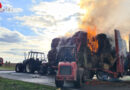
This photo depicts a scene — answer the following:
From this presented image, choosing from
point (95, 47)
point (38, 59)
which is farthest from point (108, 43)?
point (38, 59)

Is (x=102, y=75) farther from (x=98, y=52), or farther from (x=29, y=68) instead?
(x=29, y=68)

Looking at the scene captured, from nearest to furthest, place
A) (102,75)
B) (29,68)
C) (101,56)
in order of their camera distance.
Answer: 1. (101,56)
2. (102,75)
3. (29,68)

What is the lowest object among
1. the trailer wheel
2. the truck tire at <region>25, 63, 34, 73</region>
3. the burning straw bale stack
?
the trailer wheel

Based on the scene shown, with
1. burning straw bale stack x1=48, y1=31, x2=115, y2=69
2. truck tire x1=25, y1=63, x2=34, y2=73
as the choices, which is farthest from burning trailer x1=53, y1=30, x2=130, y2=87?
truck tire x1=25, y1=63, x2=34, y2=73

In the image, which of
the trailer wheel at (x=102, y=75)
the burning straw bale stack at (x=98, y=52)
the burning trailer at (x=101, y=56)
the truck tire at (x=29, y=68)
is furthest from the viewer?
the truck tire at (x=29, y=68)

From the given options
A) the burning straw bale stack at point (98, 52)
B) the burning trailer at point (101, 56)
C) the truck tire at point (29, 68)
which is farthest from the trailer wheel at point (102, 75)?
the truck tire at point (29, 68)

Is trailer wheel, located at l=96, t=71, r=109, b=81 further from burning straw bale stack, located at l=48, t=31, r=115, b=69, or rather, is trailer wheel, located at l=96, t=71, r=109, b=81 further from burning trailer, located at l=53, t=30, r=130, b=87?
burning straw bale stack, located at l=48, t=31, r=115, b=69

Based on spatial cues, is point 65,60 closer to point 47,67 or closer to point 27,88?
point 27,88

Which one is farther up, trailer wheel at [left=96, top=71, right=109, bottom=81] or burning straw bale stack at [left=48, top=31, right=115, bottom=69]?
burning straw bale stack at [left=48, top=31, right=115, bottom=69]

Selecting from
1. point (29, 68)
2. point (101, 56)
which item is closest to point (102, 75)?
point (101, 56)

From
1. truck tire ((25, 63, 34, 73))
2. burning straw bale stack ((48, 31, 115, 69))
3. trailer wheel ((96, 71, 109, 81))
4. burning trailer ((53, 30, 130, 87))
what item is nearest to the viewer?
burning trailer ((53, 30, 130, 87))

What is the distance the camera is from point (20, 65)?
96.9 feet

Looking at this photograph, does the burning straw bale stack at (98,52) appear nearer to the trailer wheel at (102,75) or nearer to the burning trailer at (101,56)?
the burning trailer at (101,56)

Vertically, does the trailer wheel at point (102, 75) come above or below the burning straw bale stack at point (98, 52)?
below
